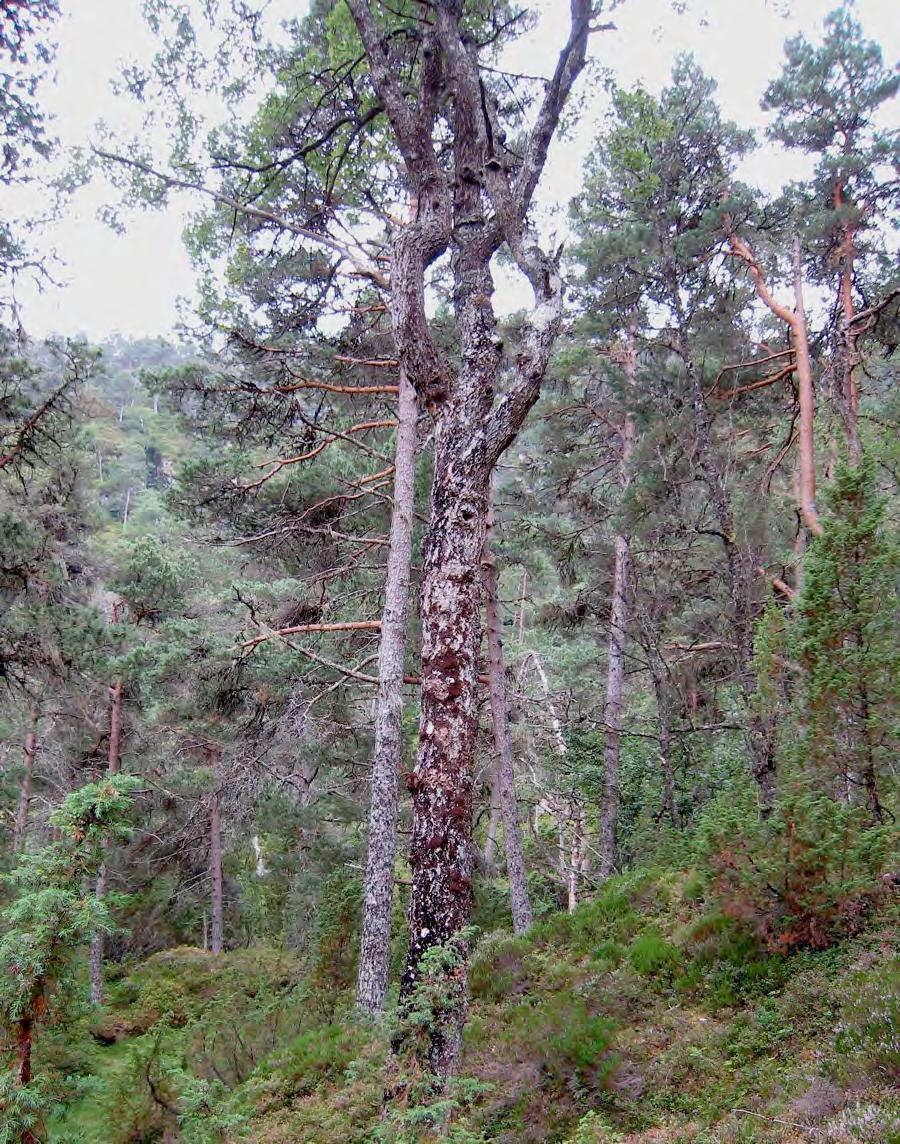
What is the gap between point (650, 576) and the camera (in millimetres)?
11211

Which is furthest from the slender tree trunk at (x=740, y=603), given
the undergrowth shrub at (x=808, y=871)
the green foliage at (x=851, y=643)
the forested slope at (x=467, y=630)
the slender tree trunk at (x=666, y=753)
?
the slender tree trunk at (x=666, y=753)

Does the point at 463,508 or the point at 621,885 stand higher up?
the point at 463,508

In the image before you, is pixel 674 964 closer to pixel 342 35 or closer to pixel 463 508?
pixel 463 508

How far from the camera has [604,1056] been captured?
4711 mm

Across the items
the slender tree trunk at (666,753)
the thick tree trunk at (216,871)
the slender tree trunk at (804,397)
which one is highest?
the slender tree trunk at (804,397)

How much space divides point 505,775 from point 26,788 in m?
11.1

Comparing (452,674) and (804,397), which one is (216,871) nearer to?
(452,674)

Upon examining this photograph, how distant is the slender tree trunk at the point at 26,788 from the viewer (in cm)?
1380

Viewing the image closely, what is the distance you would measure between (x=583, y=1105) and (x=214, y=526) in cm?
790

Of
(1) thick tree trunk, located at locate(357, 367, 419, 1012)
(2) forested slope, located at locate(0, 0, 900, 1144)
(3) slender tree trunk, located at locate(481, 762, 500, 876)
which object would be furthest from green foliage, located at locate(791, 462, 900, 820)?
(3) slender tree trunk, located at locate(481, 762, 500, 876)

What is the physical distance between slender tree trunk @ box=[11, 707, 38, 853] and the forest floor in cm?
710

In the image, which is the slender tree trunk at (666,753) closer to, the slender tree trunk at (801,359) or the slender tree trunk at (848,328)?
the slender tree trunk at (801,359)

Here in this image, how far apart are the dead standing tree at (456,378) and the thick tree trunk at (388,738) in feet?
5.87

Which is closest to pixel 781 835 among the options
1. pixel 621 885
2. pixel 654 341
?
pixel 621 885
